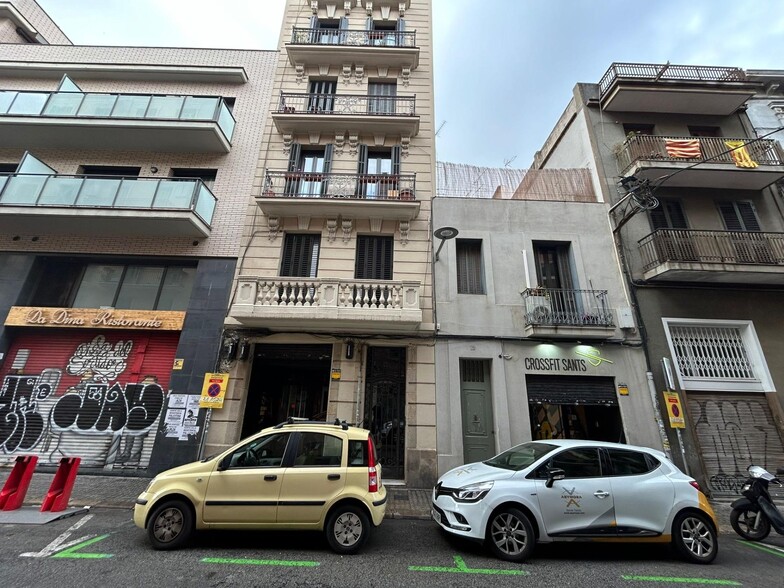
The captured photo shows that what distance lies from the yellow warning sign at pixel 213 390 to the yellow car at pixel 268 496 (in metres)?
4.25

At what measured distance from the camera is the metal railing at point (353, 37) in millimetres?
13211

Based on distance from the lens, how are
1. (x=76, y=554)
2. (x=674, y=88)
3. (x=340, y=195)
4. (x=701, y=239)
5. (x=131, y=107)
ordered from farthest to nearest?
(x=674, y=88)
(x=131, y=107)
(x=340, y=195)
(x=701, y=239)
(x=76, y=554)

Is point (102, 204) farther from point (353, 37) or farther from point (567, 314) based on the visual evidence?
point (567, 314)

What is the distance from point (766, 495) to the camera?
6094 mm

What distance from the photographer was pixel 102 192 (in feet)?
32.9

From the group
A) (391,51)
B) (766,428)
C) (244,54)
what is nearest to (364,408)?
(766,428)

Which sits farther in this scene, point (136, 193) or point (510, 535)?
point (136, 193)

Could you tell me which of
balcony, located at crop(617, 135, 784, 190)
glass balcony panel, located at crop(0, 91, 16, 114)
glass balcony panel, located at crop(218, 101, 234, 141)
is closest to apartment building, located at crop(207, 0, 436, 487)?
glass balcony panel, located at crop(218, 101, 234, 141)

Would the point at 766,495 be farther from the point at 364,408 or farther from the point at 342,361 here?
the point at 342,361

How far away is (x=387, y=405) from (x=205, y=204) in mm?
8590

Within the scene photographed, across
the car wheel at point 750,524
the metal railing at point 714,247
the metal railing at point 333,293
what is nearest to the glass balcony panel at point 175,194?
the metal railing at point 333,293

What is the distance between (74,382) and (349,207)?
9496 millimetres

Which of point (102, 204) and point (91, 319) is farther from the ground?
point (102, 204)

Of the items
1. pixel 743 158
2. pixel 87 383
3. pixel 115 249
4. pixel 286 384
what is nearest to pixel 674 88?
pixel 743 158
